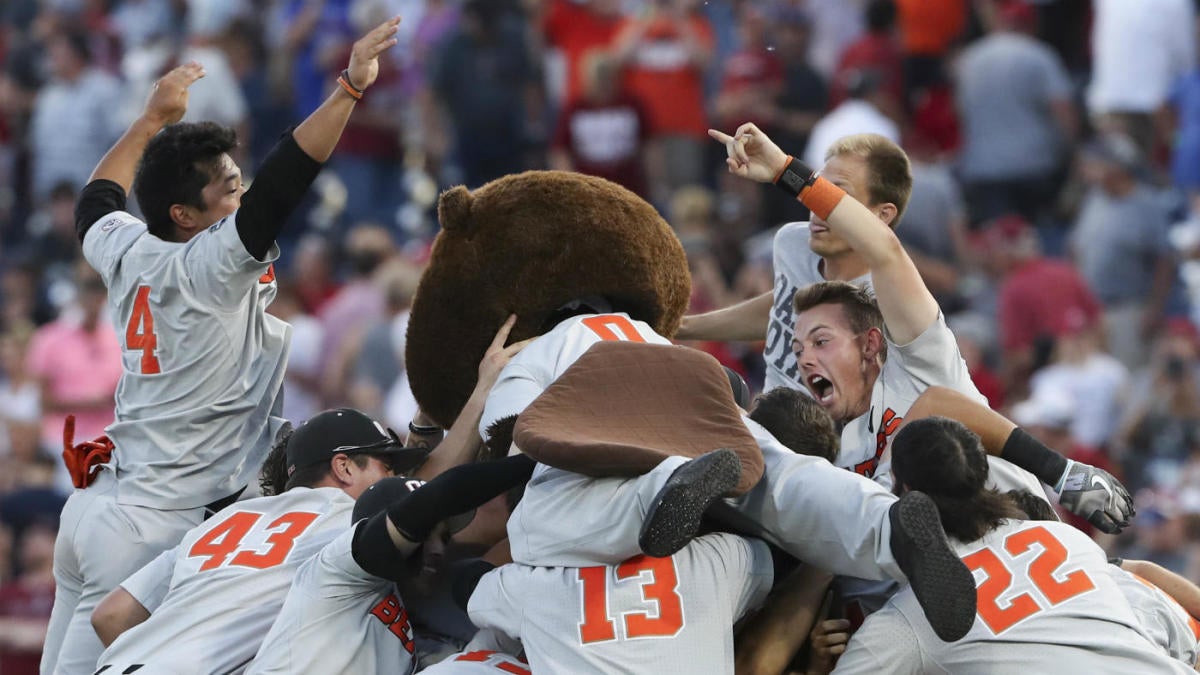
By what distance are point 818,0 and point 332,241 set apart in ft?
12.3

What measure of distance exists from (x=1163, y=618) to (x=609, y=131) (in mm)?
7614

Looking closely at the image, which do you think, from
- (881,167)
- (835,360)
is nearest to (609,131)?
(881,167)

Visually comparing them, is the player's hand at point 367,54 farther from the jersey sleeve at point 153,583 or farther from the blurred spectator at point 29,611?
the blurred spectator at point 29,611

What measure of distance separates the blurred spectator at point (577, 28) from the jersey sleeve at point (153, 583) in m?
7.61

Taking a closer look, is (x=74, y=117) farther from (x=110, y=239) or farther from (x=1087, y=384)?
(x=110, y=239)

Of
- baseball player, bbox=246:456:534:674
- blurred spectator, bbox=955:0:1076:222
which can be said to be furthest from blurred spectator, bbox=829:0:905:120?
baseball player, bbox=246:456:534:674

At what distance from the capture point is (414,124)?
13445 mm

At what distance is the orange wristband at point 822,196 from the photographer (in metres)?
5.00

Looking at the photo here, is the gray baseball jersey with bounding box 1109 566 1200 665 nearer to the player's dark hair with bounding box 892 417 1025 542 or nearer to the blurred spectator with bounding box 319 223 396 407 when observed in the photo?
the player's dark hair with bounding box 892 417 1025 542

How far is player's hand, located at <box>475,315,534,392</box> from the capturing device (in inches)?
212

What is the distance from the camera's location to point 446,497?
4824 millimetres

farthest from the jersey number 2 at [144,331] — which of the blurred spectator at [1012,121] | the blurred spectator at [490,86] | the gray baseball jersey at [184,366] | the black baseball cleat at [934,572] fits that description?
the blurred spectator at [490,86]

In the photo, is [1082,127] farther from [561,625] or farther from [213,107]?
[561,625]

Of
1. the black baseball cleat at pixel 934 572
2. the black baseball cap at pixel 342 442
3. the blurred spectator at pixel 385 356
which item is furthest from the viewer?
the blurred spectator at pixel 385 356
